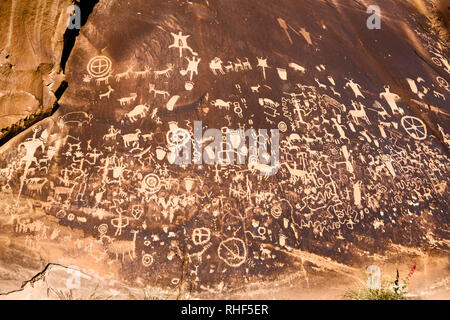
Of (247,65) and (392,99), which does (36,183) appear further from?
(392,99)

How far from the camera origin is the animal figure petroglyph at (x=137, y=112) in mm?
3057

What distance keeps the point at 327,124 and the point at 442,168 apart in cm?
127

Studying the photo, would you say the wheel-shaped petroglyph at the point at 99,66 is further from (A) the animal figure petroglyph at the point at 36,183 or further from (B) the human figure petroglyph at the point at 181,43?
(A) the animal figure petroglyph at the point at 36,183

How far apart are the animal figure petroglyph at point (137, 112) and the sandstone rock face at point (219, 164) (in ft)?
0.06

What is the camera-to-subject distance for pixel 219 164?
3074 millimetres

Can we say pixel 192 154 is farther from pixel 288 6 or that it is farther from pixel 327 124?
pixel 288 6

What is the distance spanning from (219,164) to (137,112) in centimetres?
76

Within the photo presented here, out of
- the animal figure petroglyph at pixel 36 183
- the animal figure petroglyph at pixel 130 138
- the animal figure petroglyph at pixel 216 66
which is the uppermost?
the animal figure petroglyph at pixel 216 66

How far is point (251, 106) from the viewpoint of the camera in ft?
11.2

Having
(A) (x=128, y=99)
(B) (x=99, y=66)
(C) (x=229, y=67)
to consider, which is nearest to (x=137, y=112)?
(A) (x=128, y=99)

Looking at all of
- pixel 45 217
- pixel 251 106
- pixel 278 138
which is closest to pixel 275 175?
pixel 278 138

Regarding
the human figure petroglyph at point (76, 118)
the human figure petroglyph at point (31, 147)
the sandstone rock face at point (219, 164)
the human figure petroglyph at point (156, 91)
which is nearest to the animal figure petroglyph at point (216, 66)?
the sandstone rock face at point (219, 164)

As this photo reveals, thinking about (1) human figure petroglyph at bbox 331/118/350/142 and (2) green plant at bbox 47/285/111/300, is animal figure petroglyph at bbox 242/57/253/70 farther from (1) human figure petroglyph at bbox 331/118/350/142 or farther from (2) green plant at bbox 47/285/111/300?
(2) green plant at bbox 47/285/111/300

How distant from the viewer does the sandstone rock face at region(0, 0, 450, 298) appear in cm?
267
